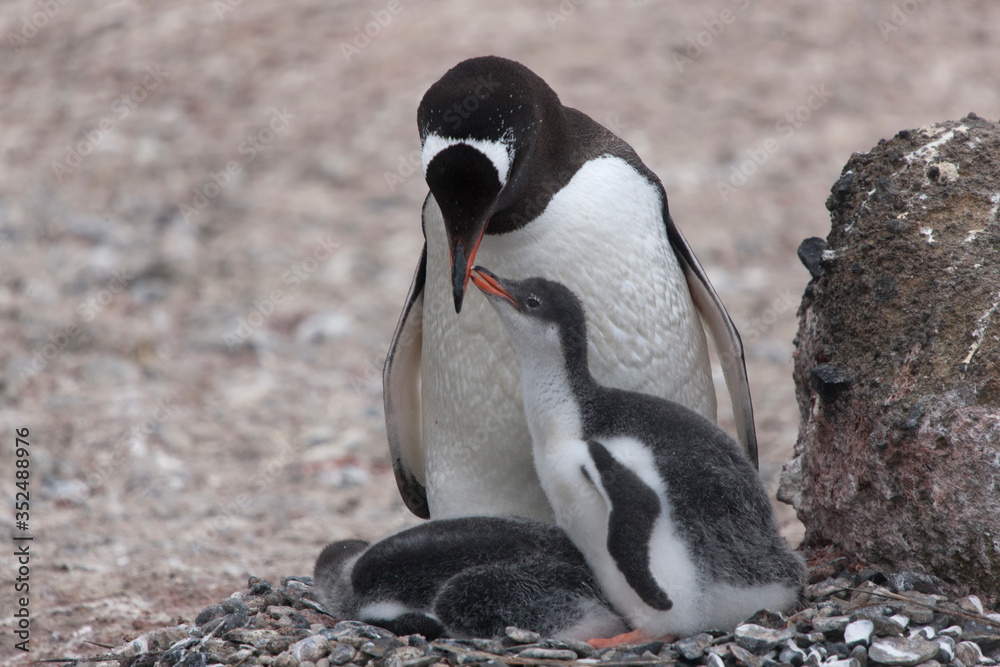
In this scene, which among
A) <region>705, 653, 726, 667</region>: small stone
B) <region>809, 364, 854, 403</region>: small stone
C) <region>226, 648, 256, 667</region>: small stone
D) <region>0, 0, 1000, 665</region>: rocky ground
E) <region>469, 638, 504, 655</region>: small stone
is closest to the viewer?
<region>705, 653, 726, 667</region>: small stone

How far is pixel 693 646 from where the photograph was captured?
229 cm

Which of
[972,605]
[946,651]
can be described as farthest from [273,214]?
[946,651]

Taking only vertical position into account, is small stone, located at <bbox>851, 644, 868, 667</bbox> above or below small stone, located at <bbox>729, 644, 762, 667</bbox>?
below

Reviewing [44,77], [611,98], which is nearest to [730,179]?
[611,98]

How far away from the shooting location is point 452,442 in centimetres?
319

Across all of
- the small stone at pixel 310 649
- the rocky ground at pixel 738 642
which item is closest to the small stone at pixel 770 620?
the rocky ground at pixel 738 642

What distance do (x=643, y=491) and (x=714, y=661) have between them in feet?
1.27

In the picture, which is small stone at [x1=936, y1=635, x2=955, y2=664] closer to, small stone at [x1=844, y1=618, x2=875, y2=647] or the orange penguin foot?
small stone at [x1=844, y1=618, x2=875, y2=647]

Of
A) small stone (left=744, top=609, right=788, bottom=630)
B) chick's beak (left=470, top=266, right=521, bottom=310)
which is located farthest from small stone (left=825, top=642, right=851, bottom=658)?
chick's beak (left=470, top=266, right=521, bottom=310)

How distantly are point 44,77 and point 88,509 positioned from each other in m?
5.33

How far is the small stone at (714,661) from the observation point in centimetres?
224

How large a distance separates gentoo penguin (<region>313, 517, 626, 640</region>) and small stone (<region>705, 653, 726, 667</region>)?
0.27m

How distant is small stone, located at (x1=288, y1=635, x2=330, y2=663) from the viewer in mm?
2408

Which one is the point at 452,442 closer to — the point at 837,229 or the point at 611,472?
the point at 611,472
